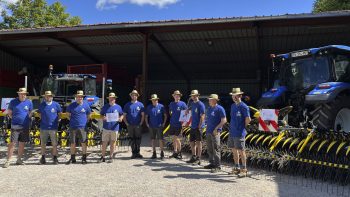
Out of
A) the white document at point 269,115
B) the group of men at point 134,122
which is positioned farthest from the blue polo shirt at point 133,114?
the white document at point 269,115

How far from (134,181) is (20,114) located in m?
3.42

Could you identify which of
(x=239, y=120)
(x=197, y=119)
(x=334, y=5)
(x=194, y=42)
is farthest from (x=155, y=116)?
(x=334, y=5)

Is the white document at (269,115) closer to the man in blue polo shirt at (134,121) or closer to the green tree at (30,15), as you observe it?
the man in blue polo shirt at (134,121)

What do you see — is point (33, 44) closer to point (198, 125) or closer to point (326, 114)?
point (198, 125)

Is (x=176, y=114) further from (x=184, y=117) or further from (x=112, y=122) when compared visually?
(x=112, y=122)

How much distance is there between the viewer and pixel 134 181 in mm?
6512

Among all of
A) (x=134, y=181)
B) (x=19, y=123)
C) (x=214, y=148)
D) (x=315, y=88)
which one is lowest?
(x=134, y=181)

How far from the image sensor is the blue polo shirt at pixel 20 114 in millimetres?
8102

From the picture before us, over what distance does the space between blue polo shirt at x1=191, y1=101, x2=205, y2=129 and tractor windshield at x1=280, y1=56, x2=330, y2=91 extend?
2.64 metres

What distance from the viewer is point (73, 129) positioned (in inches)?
323

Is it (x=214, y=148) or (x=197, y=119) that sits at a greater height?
(x=197, y=119)

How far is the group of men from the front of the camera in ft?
23.6

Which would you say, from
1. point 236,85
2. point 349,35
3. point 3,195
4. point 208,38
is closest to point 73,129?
point 3,195

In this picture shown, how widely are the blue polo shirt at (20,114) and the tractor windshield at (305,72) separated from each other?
6539 millimetres
